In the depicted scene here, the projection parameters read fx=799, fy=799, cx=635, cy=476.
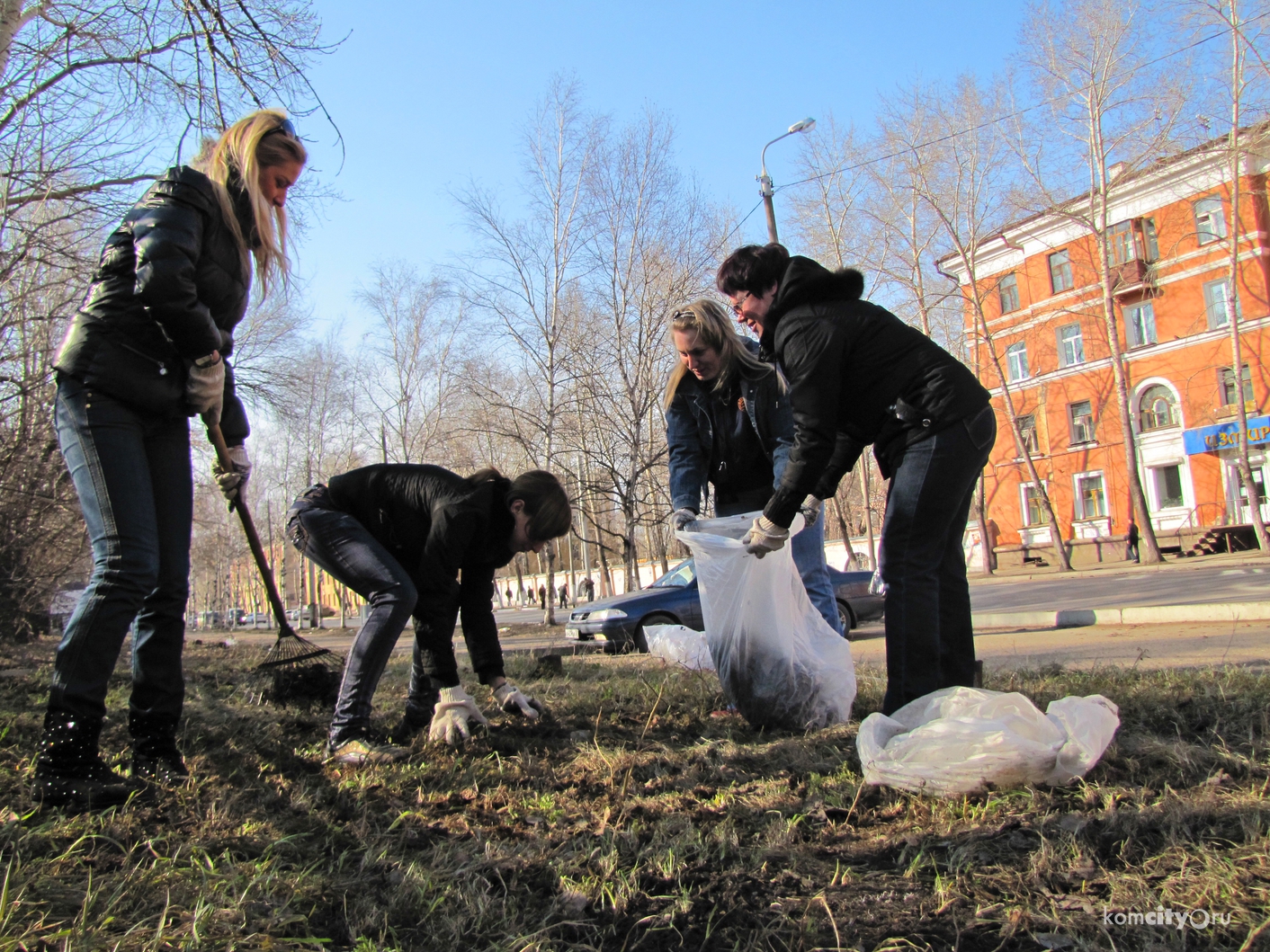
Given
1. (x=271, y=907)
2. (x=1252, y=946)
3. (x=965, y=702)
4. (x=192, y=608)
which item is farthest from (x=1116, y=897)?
(x=192, y=608)

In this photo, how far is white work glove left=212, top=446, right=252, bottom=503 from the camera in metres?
2.64

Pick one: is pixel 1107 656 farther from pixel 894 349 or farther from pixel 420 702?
pixel 420 702

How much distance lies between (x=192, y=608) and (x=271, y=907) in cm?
8588

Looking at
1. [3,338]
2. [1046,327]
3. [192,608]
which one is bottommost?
[192,608]

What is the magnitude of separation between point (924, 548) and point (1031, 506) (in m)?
32.8

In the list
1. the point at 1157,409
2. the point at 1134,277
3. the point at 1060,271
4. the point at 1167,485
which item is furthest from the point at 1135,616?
the point at 1060,271

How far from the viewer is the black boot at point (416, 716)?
10.0 feet

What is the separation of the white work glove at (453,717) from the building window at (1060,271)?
3318 cm

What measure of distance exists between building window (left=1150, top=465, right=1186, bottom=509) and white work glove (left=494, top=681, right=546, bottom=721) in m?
30.7

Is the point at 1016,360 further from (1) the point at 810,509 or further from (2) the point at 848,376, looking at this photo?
(2) the point at 848,376

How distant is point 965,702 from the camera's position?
206 centimetres

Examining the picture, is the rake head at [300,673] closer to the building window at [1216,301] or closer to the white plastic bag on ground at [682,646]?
the white plastic bag on ground at [682,646]

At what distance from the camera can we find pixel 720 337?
3570 mm

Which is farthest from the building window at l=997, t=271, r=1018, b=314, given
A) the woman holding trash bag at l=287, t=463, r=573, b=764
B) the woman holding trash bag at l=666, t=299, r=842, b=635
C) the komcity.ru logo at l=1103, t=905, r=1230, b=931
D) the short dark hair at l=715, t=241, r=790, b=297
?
the komcity.ru logo at l=1103, t=905, r=1230, b=931
